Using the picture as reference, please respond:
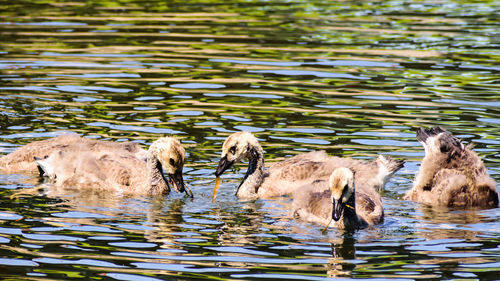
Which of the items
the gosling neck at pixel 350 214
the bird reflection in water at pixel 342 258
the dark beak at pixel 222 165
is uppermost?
the dark beak at pixel 222 165

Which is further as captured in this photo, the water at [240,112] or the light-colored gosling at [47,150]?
the light-colored gosling at [47,150]

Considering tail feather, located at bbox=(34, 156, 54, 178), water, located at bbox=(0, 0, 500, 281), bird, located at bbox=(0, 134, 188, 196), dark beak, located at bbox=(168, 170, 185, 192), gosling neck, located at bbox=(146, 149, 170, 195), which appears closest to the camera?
water, located at bbox=(0, 0, 500, 281)

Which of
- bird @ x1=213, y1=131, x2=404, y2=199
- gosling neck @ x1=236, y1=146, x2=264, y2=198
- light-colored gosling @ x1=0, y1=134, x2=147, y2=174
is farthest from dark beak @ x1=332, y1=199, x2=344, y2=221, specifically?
light-colored gosling @ x1=0, y1=134, x2=147, y2=174

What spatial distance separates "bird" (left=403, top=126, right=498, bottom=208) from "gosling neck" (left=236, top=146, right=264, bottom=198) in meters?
2.19

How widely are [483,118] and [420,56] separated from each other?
5.16 meters

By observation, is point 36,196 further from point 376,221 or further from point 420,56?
point 420,56

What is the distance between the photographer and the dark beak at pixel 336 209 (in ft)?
37.3

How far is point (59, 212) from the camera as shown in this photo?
40.4 ft

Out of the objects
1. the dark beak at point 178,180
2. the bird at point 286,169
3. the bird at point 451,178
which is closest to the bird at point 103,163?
the dark beak at point 178,180

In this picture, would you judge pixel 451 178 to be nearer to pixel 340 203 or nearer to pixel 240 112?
pixel 340 203

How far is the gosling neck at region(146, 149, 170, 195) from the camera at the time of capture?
13867mm

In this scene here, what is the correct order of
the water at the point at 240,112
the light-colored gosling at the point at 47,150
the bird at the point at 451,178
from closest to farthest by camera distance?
the water at the point at 240,112 → the bird at the point at 451,178 → the light-colored gosling at the point at 47,150

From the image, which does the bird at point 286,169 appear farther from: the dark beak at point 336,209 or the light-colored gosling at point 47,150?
the dark beak at point 336,209

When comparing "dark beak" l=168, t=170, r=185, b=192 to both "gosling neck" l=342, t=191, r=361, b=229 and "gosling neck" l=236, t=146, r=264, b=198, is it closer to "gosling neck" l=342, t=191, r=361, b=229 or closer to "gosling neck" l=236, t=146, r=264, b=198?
"gosling neck" l=236, t=146, r=264, b=198
